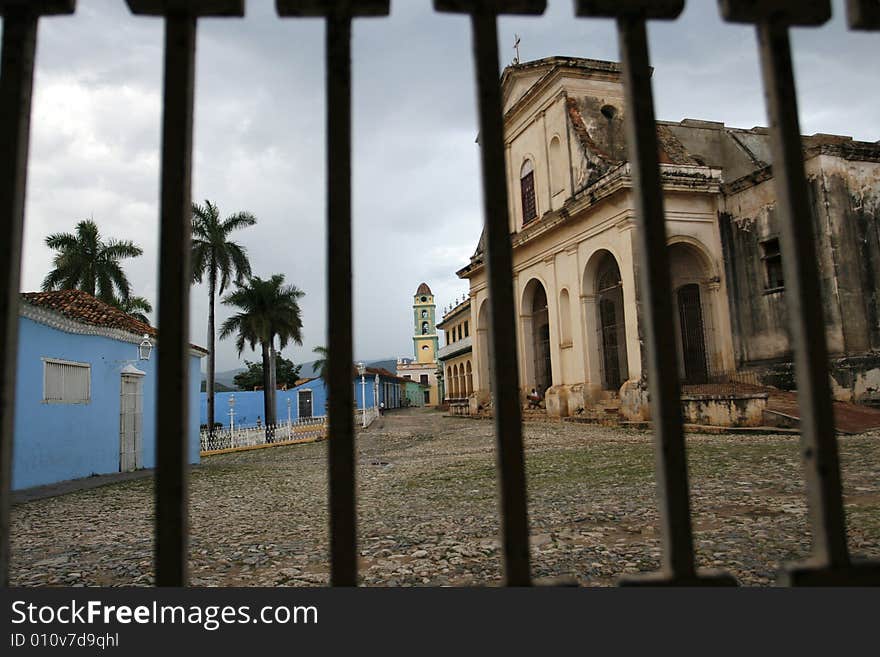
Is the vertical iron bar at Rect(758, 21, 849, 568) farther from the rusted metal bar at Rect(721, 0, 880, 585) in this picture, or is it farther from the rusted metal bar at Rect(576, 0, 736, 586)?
the rusted metal bar at Rect(576, 0, 736, 586)

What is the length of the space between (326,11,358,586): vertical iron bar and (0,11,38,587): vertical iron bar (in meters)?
0.64

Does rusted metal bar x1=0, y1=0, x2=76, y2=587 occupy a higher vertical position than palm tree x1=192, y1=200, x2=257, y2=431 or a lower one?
lower

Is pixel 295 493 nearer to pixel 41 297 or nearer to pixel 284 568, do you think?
pixel 284 568

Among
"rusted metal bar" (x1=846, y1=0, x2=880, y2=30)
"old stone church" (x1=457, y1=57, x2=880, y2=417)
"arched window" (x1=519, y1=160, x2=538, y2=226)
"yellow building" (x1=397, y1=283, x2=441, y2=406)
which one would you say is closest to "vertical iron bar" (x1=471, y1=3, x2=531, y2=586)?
"rusted metal bar" (x1=846, y1=0, x2=880, y2=30)

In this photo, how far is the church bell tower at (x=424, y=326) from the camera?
79.3 metres

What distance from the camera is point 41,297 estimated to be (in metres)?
12.1

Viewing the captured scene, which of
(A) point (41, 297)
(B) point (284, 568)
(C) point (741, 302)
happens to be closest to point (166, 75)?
(B) point (284, 568)

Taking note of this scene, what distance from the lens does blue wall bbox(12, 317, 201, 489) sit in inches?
393

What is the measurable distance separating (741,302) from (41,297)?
58.0ft

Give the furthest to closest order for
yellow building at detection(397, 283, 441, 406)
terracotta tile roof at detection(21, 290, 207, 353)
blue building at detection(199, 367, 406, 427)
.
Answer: yellow building at detection(397, 283, 441, 406) → blue building at detection(199, 367, 406, 427) → terracotta tile roof at detection(21, 290, 207, 353)

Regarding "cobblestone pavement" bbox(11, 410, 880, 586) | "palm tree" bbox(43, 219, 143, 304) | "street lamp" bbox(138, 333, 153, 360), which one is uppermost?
"palm tree" bbox(43, 219, 143, 304)

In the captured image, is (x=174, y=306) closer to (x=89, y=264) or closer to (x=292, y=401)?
(x=89, y=264)
